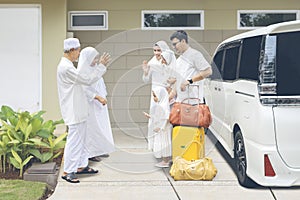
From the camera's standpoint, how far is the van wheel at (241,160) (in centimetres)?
641

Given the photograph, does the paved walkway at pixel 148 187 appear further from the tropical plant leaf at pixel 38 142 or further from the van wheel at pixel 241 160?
the tropical plant leaf at pixel 38 142

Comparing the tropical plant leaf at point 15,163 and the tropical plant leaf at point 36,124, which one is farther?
the tropical plant leaf at point 36,124

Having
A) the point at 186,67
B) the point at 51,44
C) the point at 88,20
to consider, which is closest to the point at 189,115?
the point at 186,67

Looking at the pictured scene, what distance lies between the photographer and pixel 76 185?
652cm

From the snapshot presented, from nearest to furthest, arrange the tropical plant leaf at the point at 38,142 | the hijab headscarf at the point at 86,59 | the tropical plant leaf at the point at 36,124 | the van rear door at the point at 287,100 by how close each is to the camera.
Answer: the van rear door at the point at 287,100 < the hijab headscarf at the point at 86,59 < the tropical plant leaf at the point at 38,142 < the tropical plant leaf at the point at 36,124

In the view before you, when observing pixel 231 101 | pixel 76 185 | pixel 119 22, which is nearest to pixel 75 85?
pixel 76 185

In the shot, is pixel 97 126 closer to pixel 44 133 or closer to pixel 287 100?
pixel 44 133

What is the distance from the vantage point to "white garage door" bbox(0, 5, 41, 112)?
971cm

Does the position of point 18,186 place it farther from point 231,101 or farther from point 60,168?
point 231,101

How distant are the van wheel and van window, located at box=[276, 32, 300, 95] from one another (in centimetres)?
107

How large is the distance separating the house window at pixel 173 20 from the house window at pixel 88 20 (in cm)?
83

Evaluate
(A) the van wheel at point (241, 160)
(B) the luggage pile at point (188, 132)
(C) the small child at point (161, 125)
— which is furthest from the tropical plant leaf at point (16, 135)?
(A) the van wheel at point (241, 160)

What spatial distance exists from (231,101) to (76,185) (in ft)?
7.80

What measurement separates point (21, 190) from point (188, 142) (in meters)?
2.25
